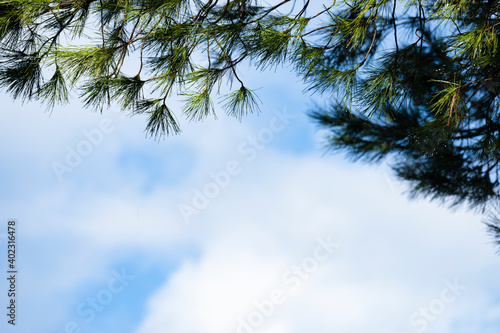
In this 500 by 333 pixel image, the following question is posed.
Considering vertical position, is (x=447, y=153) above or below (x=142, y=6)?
below

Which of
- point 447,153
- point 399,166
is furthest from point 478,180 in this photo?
point 399,166

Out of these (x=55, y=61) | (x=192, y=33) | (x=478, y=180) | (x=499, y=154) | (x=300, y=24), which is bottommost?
(x=499, y=154)

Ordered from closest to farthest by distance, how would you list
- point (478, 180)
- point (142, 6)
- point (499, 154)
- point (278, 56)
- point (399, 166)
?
point (142, 6) → point (278, 56) → point (499, 154) → point (478, 180) → point (399, 166)

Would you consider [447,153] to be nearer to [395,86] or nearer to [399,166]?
[399,166]

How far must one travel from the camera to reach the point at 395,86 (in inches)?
59.9

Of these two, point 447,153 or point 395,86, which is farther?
point 447,153

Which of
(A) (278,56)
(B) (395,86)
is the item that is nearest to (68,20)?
(A) (278,56)

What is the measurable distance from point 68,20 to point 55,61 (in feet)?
0.36

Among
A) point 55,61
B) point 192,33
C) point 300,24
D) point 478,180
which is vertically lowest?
point 478,180

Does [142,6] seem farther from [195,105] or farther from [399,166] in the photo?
[399,166]

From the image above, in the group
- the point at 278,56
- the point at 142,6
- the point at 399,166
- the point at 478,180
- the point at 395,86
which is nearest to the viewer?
the point at 142,6

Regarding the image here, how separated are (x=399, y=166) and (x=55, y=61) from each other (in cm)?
182

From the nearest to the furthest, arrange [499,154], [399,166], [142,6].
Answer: [142,6] < [499,154] < [399,166]

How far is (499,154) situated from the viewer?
A: 1.69 meters
